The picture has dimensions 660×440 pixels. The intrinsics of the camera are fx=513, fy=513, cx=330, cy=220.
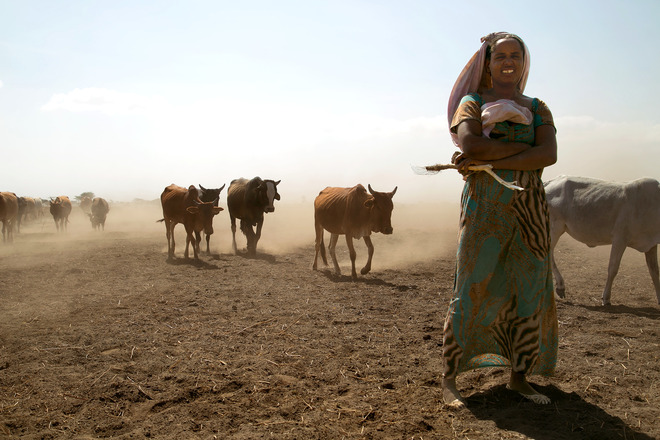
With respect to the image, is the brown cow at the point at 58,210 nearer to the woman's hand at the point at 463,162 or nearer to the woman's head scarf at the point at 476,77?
the woman's head scarf at the point at 476,77

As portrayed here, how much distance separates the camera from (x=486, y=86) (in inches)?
153

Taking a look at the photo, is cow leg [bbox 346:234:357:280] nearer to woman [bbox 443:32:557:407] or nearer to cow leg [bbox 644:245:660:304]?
cow leg [bbox 644:245:660:304]

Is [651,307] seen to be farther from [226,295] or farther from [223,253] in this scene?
[223,253]

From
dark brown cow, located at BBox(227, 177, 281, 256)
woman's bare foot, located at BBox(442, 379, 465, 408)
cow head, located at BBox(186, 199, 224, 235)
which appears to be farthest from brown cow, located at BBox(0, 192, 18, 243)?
woman's bare foot, located at BBox(442, 379, 465, 408)

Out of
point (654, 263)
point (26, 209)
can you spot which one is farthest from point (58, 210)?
point (654, 263)

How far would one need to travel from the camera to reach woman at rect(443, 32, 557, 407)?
3.47 meters

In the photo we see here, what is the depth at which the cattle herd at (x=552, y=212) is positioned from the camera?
308 inches

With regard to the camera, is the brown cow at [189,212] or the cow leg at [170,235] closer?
the brown cow at [189,212]

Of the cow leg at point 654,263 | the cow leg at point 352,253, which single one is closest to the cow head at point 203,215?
the cow leg at point 352,253

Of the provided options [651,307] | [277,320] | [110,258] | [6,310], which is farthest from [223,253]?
[651,307]

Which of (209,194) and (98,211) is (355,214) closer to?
(209,194)

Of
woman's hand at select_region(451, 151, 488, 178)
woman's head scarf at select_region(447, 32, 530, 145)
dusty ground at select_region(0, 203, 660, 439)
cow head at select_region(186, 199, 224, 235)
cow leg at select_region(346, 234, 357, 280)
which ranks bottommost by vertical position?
dusty ground at select_region(0, 203, 660, 439)

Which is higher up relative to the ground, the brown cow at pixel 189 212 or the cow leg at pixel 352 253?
the brown cow at pixel 189 212

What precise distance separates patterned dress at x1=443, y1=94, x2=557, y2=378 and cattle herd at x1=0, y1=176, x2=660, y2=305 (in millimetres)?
4807
